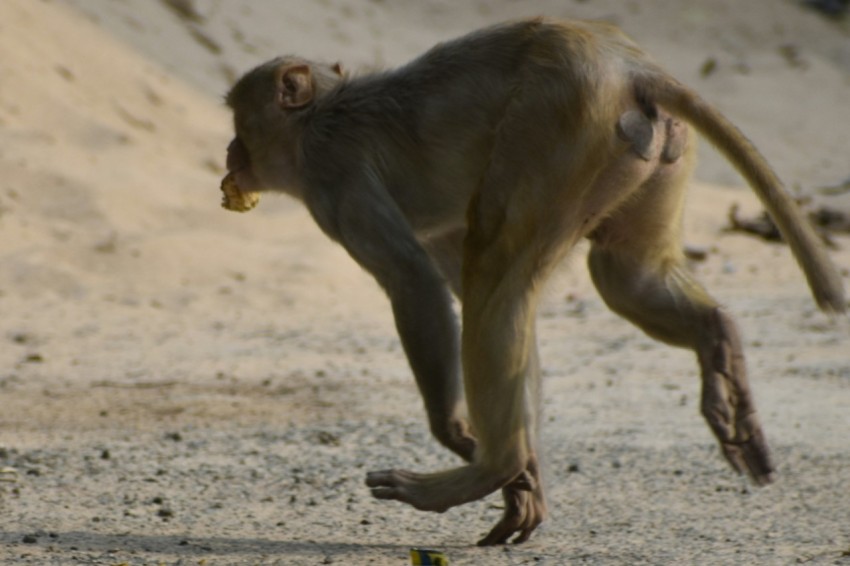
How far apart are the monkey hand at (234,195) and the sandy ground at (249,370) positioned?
2.09 feet

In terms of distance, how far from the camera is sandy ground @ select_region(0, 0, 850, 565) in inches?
202

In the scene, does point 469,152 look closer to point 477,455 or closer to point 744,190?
point 477,455

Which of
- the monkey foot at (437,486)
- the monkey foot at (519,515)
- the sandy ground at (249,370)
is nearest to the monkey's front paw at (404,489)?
the monkey foot at (437,486)

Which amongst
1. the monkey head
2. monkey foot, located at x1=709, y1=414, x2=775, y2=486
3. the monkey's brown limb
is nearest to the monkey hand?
the monkey head

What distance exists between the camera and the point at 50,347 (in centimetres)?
833

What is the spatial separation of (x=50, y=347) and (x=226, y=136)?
4.99 meters

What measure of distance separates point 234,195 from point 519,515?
65.6 inches

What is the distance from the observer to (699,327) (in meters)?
4.93

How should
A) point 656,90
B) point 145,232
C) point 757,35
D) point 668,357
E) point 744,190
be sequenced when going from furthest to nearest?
point 757,35 < point 744,190 < point 145,232 < point 668,357 < point 656,90

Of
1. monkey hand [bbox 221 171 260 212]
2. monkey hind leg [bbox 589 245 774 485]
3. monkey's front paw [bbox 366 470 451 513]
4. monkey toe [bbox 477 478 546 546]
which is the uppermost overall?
monkey hand [bbox 221 171 260 212]

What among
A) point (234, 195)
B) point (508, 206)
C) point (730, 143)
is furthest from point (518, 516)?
point (234, 195)

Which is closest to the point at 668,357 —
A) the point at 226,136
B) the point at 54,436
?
the point at 54,436

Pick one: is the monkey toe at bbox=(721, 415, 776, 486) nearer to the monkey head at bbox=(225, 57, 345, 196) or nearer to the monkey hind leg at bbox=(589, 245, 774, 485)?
the monkey hind leg at bbox=(589, 245, 774, 485)

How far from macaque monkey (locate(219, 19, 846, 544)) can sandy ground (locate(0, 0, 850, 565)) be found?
12.5 inches
